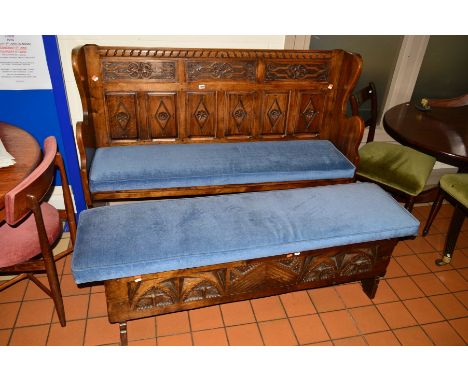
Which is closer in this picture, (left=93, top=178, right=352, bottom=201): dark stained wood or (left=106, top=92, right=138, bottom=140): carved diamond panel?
(left=93, top=178, right=352, bottom=201): dark stained wood

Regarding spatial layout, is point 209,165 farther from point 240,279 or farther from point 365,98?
point 365,98

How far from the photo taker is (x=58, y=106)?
264 centimetres

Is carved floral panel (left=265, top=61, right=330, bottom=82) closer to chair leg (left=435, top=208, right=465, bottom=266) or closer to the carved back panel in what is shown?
the carved back panel

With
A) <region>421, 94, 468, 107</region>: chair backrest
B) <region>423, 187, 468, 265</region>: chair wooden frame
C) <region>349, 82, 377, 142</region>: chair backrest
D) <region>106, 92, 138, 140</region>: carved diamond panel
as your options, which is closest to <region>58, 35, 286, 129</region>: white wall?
<region>106, 92, 138, 140</region>: carved diamond panel

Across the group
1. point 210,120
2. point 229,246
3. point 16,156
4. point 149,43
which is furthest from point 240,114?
point 16,156

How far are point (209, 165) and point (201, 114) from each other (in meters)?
0.50

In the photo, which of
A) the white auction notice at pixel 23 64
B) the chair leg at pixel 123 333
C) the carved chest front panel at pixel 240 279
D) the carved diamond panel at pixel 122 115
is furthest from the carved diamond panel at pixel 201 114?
the chair leg at pixel 123 333

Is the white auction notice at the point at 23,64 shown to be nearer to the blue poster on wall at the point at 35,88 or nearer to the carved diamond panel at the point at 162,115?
the blue poster on wall at the point at 35,88

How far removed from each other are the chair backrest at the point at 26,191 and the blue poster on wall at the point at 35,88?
85 cm

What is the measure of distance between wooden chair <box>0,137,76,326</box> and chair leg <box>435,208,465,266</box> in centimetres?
277

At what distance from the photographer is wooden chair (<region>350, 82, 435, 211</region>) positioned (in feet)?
9.34

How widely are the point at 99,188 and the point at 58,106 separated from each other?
712 millimetres
